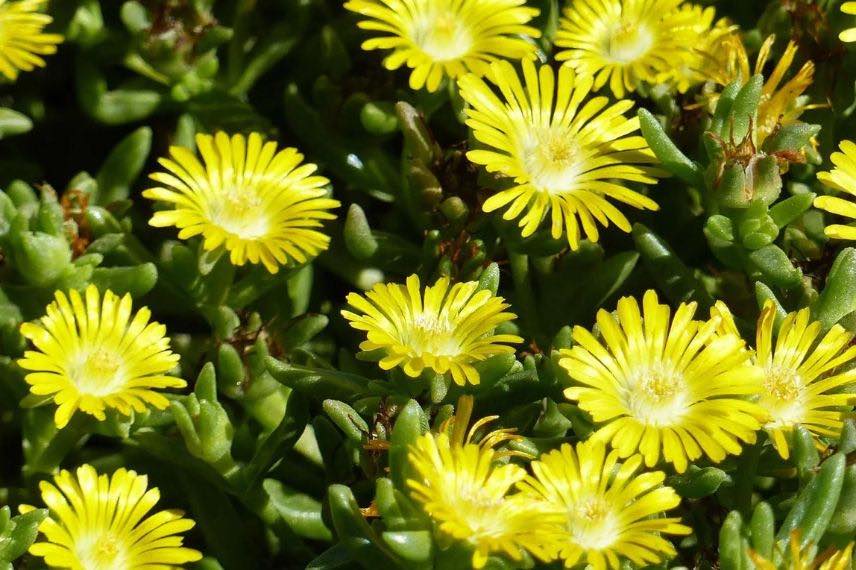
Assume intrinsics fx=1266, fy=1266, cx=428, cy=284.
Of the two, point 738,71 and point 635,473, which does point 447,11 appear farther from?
point 635,473

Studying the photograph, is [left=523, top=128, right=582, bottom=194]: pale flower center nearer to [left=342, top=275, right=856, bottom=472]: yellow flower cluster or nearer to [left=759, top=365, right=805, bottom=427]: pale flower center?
[left=342, top=275, right=856, bottom=472]: yellow flower cluster

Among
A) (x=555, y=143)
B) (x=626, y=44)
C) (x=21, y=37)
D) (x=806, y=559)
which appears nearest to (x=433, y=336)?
(x=555, y=143)

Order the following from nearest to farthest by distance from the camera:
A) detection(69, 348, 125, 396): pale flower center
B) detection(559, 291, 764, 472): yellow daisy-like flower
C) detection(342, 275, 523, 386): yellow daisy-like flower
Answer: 1. detection(559, 291, 764, 472): yellow daisy-like flower
2. detection(342, 275, 523, 386): yellow daisy-like flower
3. detection(69, 348, 125, 396): pale flower center

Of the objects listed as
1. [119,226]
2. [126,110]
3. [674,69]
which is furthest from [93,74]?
[674,69]

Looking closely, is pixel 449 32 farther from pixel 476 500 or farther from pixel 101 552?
pixel 101 552

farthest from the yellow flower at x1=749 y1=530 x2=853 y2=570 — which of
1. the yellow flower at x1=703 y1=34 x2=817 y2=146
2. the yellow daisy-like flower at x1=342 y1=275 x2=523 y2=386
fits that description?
the yellow flower at x1=703 y1=34 x2=817 y2=146

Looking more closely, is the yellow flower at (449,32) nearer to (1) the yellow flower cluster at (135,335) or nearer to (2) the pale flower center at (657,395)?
(1) the yellow flower cluster at (135,335)

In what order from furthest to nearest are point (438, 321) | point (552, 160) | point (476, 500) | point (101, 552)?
point (552, 160) < point (438, 321) < point (101, 552) < point (476, 500)
